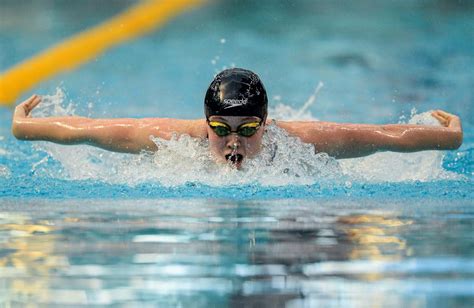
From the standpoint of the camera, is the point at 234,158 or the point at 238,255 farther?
the point at 234,158

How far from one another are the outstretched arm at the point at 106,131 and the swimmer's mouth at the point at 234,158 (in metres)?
0.29

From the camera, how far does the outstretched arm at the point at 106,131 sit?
486 centimetres

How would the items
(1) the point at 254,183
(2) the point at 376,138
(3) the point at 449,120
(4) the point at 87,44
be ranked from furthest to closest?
(4) the point at 87,44
(3) the point at 449,120
(2) the point at 376,138
(1) the point at 254,183

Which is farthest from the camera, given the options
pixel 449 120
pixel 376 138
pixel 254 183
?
pixel 449 120

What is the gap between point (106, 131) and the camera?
485 centimetres

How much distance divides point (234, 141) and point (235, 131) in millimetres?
50

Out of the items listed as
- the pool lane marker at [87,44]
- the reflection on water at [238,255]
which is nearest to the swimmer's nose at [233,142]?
the reflection on water at [238,255]

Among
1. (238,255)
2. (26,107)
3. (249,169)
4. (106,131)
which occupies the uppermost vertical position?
(26,107)

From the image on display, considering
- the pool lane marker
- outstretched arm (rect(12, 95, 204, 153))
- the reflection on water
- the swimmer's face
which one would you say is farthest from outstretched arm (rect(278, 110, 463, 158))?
the pool lane marker

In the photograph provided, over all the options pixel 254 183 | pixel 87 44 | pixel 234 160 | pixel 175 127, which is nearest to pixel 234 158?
pixel 234 160

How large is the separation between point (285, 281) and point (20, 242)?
978 mm

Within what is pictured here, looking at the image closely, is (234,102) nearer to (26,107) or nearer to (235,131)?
(235,131)

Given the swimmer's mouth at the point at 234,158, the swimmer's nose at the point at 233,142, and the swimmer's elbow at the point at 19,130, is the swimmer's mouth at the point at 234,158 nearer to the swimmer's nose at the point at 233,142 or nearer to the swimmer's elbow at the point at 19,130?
the swimmer's nose at the point at 233,142

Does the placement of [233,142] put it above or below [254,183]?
above
